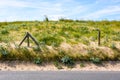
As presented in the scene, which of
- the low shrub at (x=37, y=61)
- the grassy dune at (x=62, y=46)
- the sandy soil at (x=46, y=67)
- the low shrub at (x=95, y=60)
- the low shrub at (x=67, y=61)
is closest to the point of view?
the sandy soil at (x=46, y=67)

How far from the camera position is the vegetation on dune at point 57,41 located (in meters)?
19.4

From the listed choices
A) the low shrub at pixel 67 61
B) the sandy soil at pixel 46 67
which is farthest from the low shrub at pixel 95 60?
the low shrub at pixel 67 61

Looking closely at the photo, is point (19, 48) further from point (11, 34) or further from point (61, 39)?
→ point (11, 34)

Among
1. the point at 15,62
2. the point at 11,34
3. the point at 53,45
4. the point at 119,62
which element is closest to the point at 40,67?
the point at 15,62

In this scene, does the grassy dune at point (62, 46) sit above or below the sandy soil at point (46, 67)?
above

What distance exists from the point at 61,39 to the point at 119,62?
5.69m

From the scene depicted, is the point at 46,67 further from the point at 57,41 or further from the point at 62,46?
the point at 57,41

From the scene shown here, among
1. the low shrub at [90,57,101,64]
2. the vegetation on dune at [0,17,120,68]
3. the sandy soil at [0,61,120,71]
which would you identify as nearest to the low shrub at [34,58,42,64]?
the vegetation on dune at [0,17,120,68]

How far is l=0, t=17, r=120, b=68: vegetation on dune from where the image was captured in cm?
1944

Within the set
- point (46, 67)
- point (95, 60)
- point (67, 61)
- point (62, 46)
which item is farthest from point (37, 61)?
point (95, 60)

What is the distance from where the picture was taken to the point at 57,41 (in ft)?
76.0

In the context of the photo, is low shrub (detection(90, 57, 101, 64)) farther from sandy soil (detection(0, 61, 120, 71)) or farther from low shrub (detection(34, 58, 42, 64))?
low shrub (detection(34, 58, 42, 64))

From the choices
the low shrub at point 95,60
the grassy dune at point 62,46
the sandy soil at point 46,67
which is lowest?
the sandy soil at point 46,67

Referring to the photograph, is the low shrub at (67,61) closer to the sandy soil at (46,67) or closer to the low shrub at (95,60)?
the sandy soil at (46,67)
